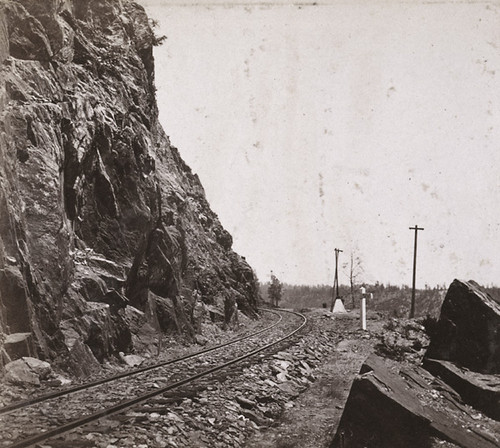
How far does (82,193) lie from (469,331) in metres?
11.5

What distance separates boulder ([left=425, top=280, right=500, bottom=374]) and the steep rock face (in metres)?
8.22

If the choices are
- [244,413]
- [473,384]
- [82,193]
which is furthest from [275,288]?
[244,413]

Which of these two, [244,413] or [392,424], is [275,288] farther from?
[392,424]

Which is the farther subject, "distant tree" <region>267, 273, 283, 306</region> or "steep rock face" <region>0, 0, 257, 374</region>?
"distant tree" <region>267, 273, 283, 306</region>

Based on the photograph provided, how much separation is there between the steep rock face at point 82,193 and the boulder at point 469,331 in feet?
27.0

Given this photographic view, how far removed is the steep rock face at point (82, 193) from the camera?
9703mm

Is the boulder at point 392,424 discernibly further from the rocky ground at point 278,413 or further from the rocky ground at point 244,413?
the rocky ground at point 244,413

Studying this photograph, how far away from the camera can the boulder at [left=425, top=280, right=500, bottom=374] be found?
8.78 meters

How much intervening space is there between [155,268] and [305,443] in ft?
37.4

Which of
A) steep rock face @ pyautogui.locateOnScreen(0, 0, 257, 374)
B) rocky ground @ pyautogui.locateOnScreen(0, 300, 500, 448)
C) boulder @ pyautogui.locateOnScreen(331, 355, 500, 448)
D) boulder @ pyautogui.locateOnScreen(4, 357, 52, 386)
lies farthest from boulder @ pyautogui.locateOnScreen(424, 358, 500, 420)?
boulder @ pyautogui.locateOnScreen(4, 357, 52, 386)

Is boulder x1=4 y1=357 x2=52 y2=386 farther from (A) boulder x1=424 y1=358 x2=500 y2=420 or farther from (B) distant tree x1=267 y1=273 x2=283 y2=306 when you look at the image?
(B) distant tree x1=267 y1=273 x2=283 y2=306

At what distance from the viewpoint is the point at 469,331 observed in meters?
9.13

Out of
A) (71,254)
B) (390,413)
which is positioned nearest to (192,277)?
(71,254)

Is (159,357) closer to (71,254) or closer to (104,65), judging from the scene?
(71,254)
